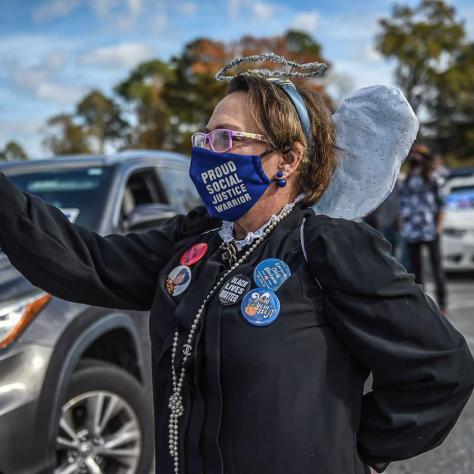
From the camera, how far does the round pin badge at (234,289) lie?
4.95 feet

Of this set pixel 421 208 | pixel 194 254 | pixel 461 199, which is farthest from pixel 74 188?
pixel 461 199

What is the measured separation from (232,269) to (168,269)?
24 centimetres

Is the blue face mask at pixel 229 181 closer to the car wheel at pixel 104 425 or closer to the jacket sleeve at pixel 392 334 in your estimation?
the jacket sleeve at pixel 392 334

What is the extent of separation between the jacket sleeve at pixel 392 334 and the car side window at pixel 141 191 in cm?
254

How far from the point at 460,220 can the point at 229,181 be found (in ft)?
27.0

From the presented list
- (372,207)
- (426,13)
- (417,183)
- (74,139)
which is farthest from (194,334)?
(74,139)

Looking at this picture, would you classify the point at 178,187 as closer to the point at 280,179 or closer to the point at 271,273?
the point at 280,179

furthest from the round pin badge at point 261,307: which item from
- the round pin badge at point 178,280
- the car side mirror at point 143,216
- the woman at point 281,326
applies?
the car side mirror at point 143,216

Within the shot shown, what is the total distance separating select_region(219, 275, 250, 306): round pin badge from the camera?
1.51 metres

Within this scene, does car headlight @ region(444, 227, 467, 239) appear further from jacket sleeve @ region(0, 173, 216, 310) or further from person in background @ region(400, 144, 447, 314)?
jacket sleeve @ region(0, 173, 216, 310)

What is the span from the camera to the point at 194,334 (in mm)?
1537

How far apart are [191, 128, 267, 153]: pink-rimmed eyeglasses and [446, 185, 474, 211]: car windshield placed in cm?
868

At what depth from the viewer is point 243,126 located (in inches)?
65.9

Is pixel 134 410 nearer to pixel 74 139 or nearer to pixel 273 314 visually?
pixel 273 314
